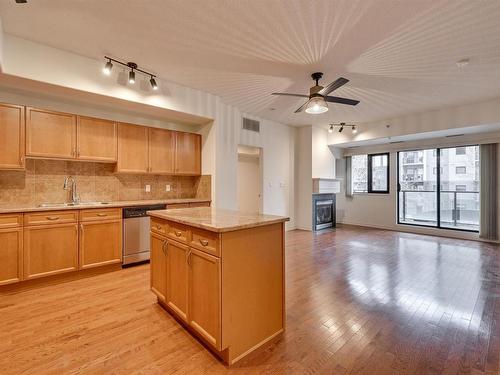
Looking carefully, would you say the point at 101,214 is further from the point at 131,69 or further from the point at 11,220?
the point at 131,69

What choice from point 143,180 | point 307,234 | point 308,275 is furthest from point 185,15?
point 307,234

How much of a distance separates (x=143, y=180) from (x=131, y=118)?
43.4 inches

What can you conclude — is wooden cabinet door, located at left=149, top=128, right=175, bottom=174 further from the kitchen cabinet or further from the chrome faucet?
the kitchen cabinet

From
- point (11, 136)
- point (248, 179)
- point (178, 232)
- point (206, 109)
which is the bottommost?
point (178, 232)

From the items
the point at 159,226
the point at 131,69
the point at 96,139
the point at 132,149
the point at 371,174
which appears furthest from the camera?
the point at 371,174

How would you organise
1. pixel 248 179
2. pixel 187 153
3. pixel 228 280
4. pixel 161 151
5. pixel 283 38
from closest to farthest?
pixel 228 280 → pixel 283 38 → pixel 161 151 → pixel 187 153 → pixel 248 179

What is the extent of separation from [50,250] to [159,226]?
5.90 feet

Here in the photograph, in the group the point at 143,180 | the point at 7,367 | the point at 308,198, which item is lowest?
the point at 7,367

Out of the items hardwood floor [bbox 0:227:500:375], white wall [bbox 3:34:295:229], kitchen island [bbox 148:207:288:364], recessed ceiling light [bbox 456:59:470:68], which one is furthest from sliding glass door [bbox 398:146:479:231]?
kitchen island [bbox 148:207:288:364]

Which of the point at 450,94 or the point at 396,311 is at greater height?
the point at 450,94

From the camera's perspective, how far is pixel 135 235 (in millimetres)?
3785

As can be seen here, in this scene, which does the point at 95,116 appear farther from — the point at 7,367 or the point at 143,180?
the point at 7,367

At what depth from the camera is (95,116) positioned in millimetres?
3885

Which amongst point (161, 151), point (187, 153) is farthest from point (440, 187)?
point (161, 151)
